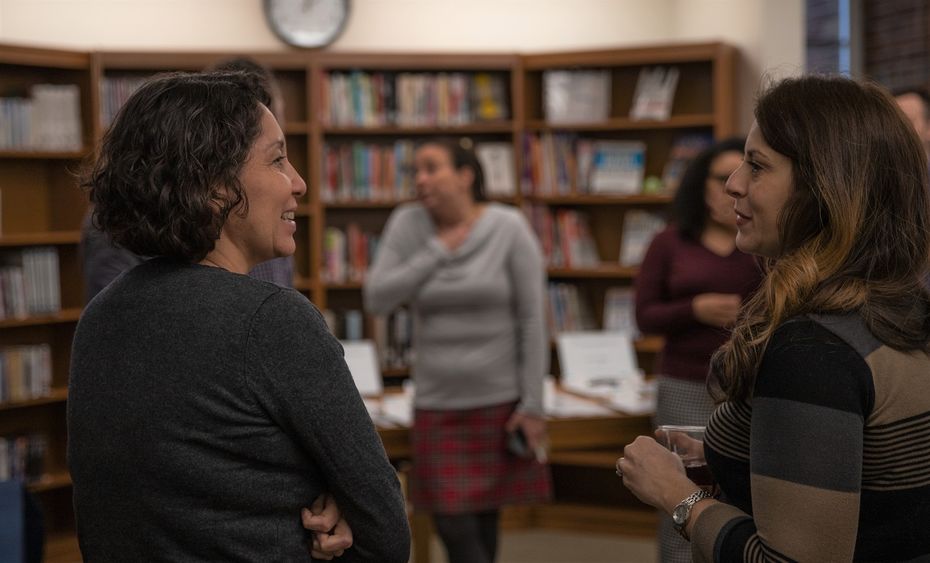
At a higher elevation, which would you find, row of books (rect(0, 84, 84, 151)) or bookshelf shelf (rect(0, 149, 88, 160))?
row of books (rect(0, 84, 84, 151))

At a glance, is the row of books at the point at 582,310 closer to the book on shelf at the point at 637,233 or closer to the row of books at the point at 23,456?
the book on shelf at the point at 637,233

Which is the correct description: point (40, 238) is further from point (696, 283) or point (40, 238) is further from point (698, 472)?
point (698, 472)

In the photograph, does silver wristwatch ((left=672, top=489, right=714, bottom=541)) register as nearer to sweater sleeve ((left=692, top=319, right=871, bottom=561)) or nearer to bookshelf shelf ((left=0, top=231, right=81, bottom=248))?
sweater sleeve ((left=692, top=319, right=871, bottom=561))

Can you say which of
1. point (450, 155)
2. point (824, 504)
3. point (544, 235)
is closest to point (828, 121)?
point (824, 504)

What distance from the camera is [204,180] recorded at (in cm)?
139

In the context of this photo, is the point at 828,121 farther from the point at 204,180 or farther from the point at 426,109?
the point at 426,109

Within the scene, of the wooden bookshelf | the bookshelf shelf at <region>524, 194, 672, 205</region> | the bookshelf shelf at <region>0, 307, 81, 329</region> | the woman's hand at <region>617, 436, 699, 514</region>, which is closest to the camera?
the woman's hand at <region>617, 436, 699, 514</region>

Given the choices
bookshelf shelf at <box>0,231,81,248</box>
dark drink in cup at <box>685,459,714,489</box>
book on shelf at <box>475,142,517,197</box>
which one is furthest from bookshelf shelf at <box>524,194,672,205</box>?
dark drink in cup at <box>685,459,714,489</box>

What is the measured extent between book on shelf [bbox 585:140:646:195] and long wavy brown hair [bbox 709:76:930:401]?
3.90m

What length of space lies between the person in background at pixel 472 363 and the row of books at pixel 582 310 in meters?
1.87

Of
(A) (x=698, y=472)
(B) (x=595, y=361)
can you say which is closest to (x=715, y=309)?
(B) (x=595, y=361)

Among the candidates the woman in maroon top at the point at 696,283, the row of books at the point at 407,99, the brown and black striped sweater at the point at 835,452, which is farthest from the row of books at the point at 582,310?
the brown and black striped sweater at the point at 835,452

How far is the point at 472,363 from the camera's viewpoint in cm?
345

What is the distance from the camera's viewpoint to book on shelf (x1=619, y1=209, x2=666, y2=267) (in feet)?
17.4
